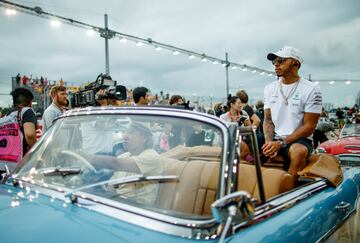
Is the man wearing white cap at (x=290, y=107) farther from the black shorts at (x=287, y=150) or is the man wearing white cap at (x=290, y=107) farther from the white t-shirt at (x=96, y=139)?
the white t-shirt at (x=96, y=139)

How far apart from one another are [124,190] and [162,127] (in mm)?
448

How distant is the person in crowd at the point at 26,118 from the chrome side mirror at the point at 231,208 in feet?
11.4

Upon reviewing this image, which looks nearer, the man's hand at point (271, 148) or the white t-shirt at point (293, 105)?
the man's hand at point (271, 148)

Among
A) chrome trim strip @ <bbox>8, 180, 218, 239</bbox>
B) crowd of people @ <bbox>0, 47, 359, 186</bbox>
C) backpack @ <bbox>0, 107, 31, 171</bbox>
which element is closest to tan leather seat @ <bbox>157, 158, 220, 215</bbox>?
chrome trim strip @ <bbox>8, 180, 218, 239</bbox>

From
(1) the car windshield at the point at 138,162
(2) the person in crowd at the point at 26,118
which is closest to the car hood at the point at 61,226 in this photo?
(1) the car windshield at the point at 138,162

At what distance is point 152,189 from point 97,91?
121 inches

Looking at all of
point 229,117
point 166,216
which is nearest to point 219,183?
point 166,216

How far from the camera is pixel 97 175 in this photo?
6.64 feet

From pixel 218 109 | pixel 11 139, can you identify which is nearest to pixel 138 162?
pixel 11 139

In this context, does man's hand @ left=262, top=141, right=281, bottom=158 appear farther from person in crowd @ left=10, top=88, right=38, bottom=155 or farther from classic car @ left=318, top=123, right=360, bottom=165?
classic car @ left=318, top=123, right=360, bottom=165

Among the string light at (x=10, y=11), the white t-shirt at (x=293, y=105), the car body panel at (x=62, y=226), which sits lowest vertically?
the car body panel at (x=62, y=226)

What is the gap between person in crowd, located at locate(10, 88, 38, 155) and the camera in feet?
14.0

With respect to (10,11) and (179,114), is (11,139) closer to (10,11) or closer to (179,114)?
(179,114)

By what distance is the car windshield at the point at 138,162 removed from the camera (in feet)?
5.95
